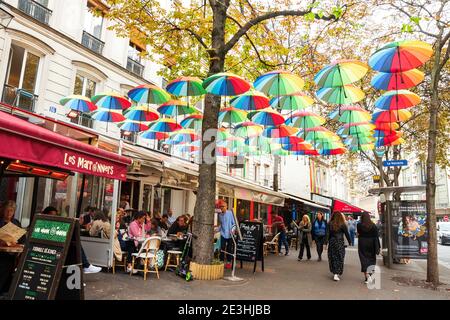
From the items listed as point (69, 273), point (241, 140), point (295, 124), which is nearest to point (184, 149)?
point (241, 140)

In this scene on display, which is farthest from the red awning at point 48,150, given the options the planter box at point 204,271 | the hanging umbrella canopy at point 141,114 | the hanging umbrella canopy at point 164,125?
the hanging umbrella canopy at point 164,125

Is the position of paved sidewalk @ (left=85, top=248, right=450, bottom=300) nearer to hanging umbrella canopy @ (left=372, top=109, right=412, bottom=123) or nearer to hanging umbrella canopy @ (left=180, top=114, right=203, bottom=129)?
hanging umbrella canopy @ (left=372, top=109, right=412, bottom=123)

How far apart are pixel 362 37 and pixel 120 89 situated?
36.3ft

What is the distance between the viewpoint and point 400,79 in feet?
26.1

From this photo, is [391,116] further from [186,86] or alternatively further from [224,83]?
[186,86]

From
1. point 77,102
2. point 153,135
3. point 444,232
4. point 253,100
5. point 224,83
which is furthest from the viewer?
point 444,232

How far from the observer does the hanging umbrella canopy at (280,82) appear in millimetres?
7762

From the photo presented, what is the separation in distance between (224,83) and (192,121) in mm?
5625

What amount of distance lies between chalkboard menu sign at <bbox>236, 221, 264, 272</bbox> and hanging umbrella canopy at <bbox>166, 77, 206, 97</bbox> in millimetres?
4023

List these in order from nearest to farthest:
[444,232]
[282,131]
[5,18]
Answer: [5,18] → [282,131] → [444,232]

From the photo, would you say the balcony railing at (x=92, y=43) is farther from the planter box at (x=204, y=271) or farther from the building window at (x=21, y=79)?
the planter box at (x=204, y=271)

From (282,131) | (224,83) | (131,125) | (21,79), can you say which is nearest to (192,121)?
(131,125)

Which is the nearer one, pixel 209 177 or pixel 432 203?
pixel 209 177

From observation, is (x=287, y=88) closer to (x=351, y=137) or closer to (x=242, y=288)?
A: (x=242, y=288)
